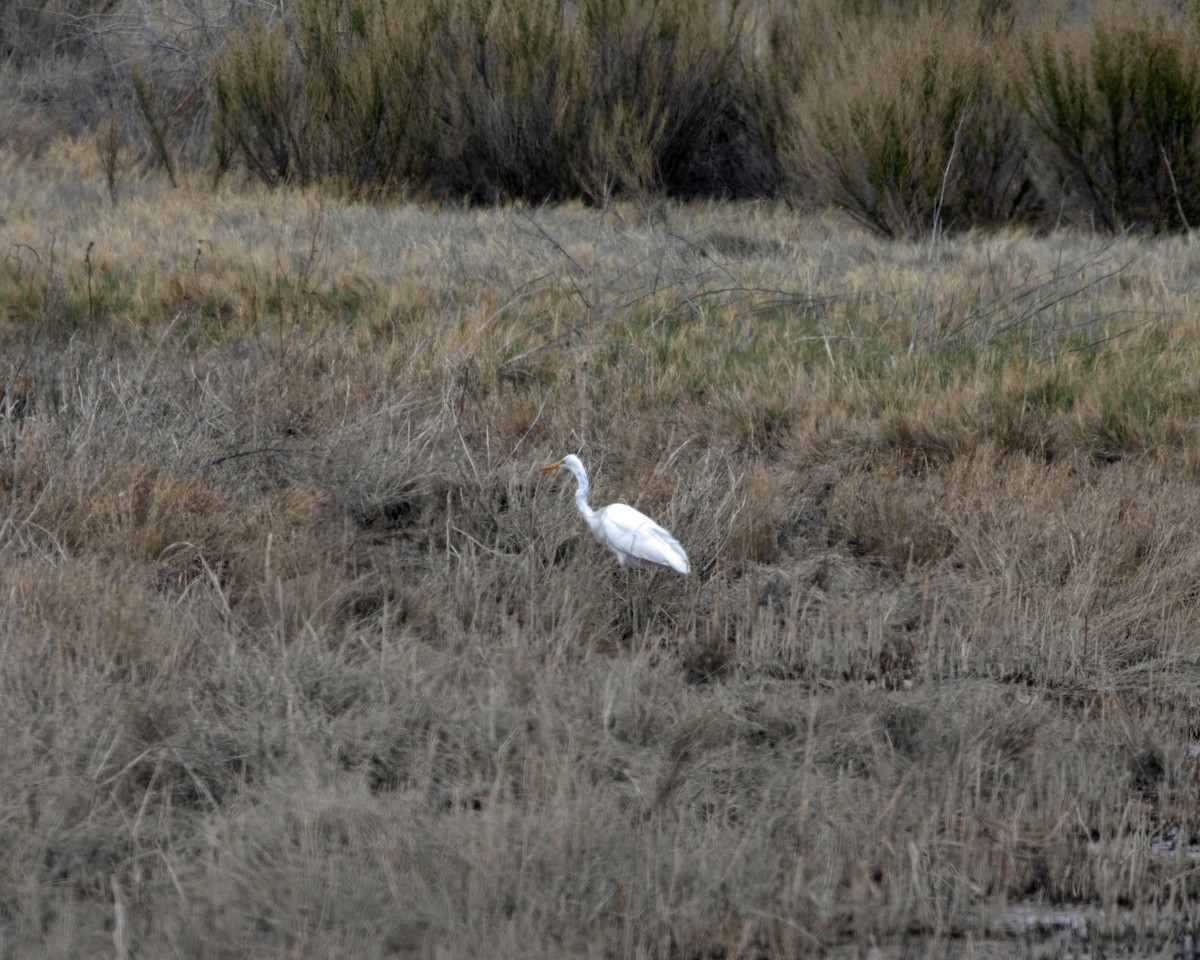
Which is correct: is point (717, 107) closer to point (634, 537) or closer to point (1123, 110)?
point (1123, 110)

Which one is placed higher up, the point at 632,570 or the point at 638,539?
the point at 638,539

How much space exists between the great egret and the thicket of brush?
5835 millimetres

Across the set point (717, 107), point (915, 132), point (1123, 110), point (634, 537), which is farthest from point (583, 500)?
point (717, 107)

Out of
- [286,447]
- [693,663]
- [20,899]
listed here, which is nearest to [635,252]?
[286,447]

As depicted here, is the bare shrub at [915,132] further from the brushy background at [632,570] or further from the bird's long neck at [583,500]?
the bird's long neck at [583,500]

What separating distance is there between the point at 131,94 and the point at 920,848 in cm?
1403

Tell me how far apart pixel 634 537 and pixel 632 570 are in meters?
0.38

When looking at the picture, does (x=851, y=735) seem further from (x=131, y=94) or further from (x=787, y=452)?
(x=131, y=94)

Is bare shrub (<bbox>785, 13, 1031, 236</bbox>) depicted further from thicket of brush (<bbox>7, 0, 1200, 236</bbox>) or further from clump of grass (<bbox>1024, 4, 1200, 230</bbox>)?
clump of grass (<bbox>1024, 4, 1200, 230</bbox>)

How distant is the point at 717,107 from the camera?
1269cm

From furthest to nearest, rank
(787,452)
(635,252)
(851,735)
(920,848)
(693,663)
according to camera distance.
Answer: (635,252)
(787,452)
(693,663)
(851,735)
(920,848)

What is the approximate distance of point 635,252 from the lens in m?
8.62

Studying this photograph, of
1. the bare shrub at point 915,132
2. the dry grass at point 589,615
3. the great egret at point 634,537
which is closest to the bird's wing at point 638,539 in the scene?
the great egret at point 634,537

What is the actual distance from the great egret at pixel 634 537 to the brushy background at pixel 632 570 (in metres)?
0.20
